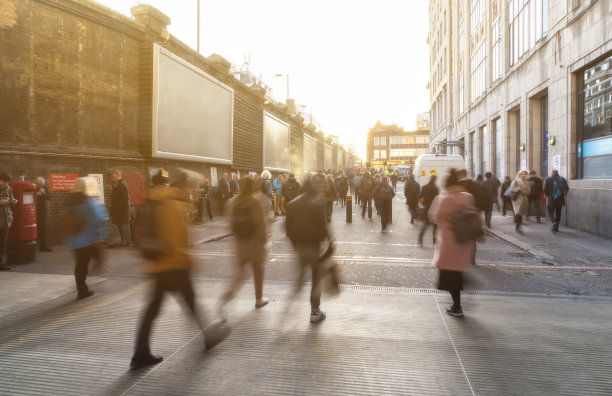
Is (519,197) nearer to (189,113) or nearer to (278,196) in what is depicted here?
(278,196)

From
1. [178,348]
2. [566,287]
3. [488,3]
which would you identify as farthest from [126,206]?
A: [488,3]

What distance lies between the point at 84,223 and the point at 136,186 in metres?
7.51

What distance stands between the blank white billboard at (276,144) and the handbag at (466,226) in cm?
2058

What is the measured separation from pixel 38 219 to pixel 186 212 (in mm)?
7321

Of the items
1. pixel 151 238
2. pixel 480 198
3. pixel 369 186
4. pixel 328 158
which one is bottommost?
pixel 151 238

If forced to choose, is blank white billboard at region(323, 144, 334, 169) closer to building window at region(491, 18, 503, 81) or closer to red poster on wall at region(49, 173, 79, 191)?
building window at region(491, 18, 503, 81)

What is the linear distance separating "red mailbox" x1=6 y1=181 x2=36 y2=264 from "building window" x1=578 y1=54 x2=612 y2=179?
13.4 metres

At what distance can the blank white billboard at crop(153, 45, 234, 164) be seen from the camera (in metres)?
13.3

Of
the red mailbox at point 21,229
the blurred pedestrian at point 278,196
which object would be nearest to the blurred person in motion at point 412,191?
the blurred pedestrian at point 278,196

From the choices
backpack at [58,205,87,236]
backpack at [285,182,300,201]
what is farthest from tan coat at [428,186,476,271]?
backpack at [285,182,300,201]

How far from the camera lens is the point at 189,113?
15.1 m

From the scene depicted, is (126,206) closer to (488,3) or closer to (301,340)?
(301,340)

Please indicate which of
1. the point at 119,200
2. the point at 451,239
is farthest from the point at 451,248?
the point at 119,200

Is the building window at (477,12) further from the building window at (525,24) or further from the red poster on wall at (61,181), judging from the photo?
the red poster on wall at (61,181)
